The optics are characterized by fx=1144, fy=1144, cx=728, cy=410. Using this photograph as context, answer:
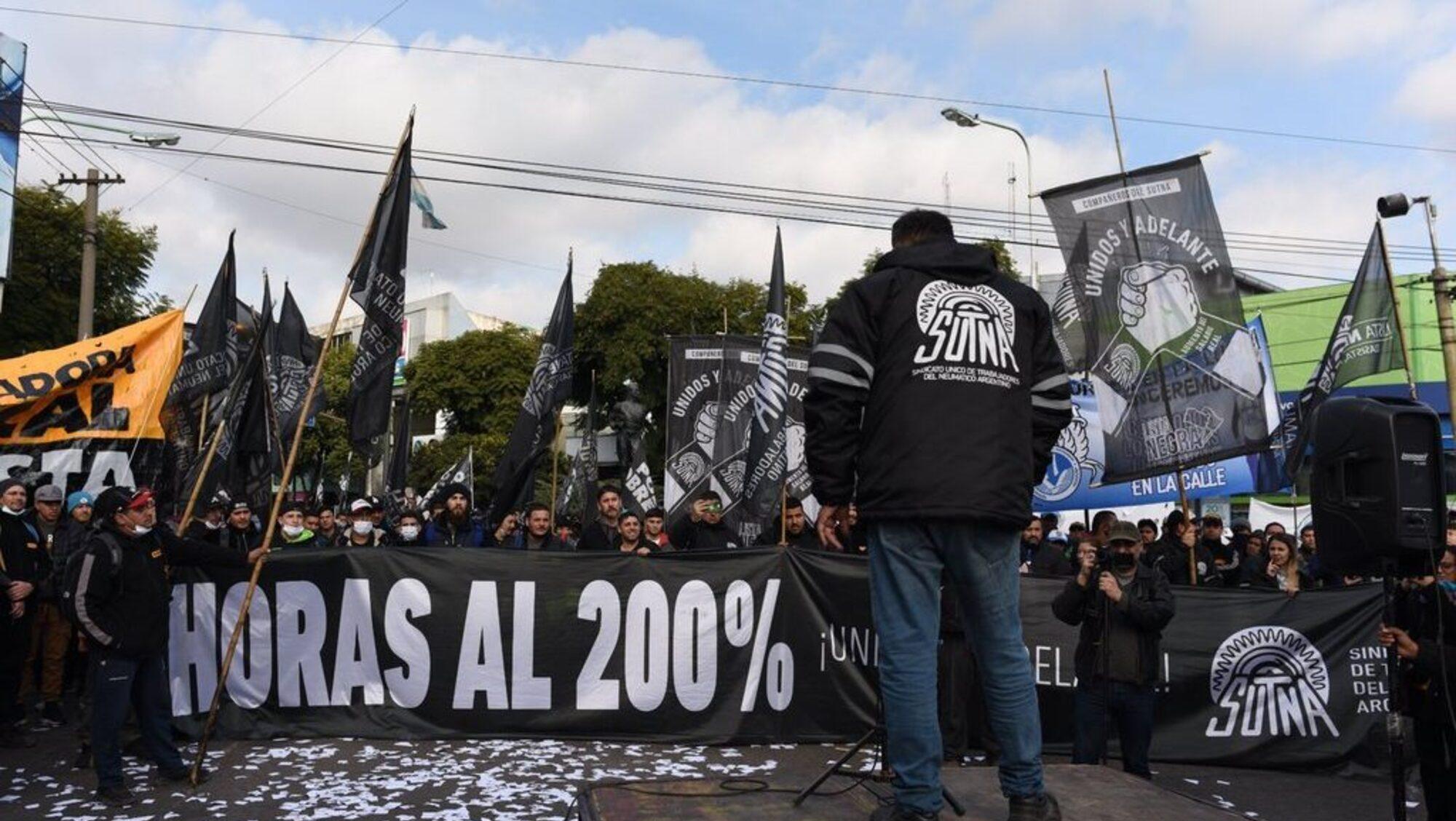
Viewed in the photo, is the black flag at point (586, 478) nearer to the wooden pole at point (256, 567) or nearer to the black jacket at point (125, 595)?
the wooden pole at point (256, 567)

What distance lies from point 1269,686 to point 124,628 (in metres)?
7.85

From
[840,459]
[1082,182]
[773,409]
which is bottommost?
[840,459]

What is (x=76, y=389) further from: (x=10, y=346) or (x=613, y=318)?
(x=613, y=318)

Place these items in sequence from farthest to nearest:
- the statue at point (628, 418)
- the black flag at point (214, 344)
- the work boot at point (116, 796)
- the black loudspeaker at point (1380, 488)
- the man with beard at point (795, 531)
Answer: the statue at point (628, 418)
the black flag at point (214, 344)
the man with beard at point (795, 531)
the work boot at point (116, 796)
the black loudspeaker at point (1380, 488)

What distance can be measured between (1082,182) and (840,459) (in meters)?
6.17

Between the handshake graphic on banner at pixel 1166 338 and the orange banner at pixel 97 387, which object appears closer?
the handshake graphic on banner at pixel 1166 338

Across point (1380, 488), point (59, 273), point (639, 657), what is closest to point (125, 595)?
point (639, 657)

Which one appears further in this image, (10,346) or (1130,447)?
(10,346)

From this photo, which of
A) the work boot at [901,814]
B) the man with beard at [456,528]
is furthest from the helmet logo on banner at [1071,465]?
the work boot at [901,814]

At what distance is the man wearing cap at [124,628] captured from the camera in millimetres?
6633

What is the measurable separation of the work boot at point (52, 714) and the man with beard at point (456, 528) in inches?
128

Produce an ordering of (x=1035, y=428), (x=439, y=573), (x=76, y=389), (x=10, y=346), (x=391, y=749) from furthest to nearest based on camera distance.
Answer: (x=10, y=346) < (x=76, y=389) < (x=439, y=573) < (x=391, y=749) < (x=1035, y=428)

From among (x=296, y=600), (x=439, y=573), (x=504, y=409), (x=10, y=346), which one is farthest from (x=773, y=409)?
(x=504, y=409)

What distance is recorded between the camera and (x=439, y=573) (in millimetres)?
8648
